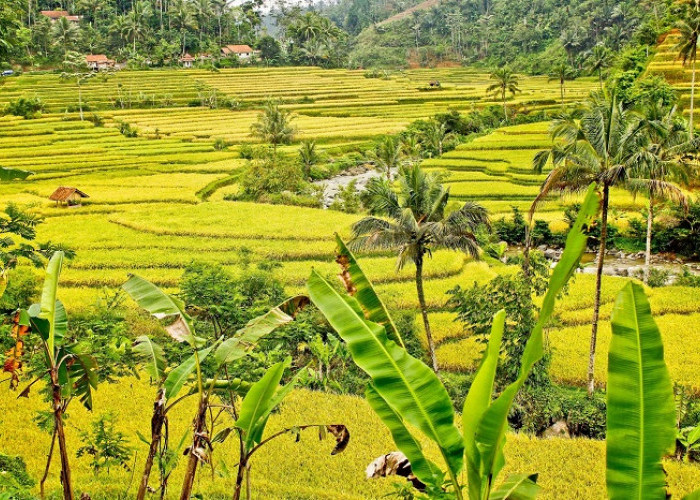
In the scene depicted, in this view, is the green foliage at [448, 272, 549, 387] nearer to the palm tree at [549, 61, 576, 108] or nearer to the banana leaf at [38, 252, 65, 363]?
the banana leaf at [38, 252, 65, 363]

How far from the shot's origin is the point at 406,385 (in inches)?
112

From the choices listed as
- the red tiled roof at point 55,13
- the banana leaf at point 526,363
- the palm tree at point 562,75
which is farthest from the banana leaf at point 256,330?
the red tiled roof at point 55,13

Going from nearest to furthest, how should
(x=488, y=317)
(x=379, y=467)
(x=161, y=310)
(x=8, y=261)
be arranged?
1. (x=379, y=467)
2. (x=161, y=310)
3. (x=8, y=261)
4. (x=488, y=317)

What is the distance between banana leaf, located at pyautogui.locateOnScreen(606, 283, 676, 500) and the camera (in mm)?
2334

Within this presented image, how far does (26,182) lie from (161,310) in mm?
21205

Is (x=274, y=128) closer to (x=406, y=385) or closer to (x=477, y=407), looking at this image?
(x=406, y=385)

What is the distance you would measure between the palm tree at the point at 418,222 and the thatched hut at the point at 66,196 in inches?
483

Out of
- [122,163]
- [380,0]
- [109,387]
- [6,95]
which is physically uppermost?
[380,0]

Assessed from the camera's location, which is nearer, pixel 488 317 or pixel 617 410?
pixel 617 410

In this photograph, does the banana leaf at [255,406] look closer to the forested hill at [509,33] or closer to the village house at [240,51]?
the forested hill at [509,33]

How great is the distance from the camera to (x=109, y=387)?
852 cm

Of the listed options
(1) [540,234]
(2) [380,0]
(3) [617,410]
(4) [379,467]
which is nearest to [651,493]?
(3) [617,410]

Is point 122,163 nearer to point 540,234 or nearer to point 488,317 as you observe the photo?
point 540,234

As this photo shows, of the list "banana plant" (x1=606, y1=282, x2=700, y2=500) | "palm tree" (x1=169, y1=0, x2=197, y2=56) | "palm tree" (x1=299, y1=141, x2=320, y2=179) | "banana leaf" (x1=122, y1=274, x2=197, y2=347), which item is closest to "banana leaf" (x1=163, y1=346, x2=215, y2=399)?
"banana leaf" (x1=122, y1=274, x2=197, y2=347)
